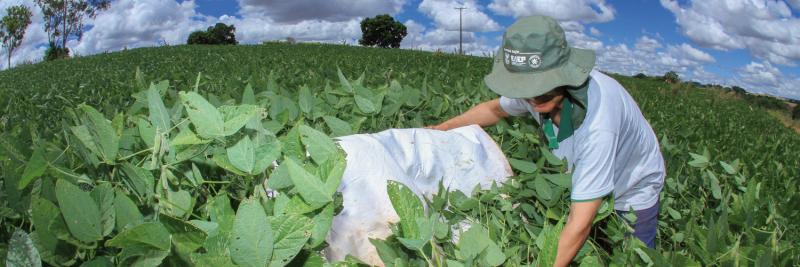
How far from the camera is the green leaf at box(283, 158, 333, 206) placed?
3.12ft

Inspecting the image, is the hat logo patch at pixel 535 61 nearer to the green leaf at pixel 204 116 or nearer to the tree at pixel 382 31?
the green leaf at pixel 204 116

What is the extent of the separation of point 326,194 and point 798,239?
84.1 inches

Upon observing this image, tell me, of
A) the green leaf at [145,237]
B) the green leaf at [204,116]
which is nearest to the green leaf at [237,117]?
the green leaf at [204,116]

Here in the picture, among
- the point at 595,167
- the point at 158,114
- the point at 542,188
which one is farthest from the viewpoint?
the point at 595,167

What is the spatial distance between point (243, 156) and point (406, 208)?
0.32m

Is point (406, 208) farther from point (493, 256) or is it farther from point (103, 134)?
point (103, 134)

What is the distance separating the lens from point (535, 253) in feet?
5.07

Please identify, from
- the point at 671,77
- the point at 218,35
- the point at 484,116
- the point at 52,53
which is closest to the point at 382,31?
the point at 218,35

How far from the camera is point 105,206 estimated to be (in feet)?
3.01

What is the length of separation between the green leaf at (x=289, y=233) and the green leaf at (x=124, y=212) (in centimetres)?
26

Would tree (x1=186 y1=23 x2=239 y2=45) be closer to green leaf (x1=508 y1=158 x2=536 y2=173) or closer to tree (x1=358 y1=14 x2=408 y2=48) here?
tree (x1=358 y1=14 x2=408 y2=48)

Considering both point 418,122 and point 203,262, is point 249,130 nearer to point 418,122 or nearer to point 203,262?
point 203,262

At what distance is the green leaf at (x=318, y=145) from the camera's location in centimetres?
111

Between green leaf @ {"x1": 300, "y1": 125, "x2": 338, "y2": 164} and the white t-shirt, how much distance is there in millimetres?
989
